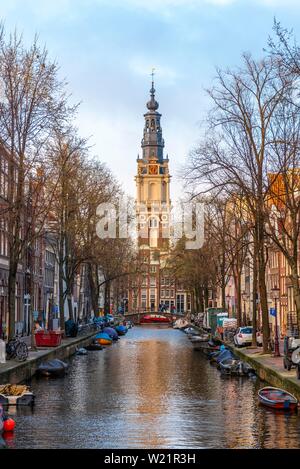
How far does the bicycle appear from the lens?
39.2 metres

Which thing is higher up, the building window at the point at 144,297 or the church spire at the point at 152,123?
the church spire at the point at 152,123

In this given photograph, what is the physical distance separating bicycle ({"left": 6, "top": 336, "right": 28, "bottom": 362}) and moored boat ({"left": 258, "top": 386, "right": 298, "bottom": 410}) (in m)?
14.2

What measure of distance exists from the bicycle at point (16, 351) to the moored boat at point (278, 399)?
14203mm

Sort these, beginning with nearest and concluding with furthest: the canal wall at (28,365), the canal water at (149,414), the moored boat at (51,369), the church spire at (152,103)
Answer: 1. the canal water at (149,414)
2. the canal wall at (28,365)
3. the moored boat at (51,369)
4. the church spire at (152,103)

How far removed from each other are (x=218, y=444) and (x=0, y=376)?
13093mm

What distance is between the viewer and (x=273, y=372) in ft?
115

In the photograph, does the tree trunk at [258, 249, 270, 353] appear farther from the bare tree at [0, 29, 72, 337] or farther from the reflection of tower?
the reflection of tower

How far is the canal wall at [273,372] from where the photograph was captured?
1186 inches

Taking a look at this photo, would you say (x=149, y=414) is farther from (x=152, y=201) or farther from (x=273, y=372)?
(x=152, y=201)

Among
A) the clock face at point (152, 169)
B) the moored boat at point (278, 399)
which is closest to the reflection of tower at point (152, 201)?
the clock face at point (152, 169)

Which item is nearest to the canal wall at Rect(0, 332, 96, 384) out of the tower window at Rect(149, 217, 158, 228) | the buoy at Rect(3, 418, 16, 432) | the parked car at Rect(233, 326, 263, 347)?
the buoy at Rect(3, 418, 16, 432)

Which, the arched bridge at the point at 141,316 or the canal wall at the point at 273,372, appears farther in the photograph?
the arched bridge at the point at 141,316
